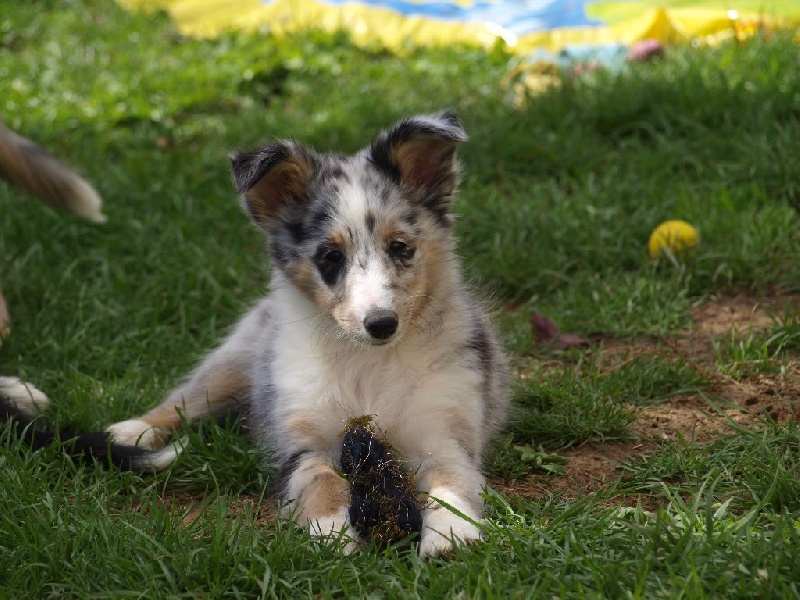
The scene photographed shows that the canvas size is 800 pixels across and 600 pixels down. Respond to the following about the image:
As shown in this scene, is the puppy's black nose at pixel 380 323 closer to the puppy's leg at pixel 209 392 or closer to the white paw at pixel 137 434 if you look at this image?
the puppy's leg at pixel 209 392

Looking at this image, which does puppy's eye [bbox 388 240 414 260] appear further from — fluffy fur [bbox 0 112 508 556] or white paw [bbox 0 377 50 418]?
white paw [bbox 0 377 50 418]

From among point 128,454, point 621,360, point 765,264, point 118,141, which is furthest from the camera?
point 118,141

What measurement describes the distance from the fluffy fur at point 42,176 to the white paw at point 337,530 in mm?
2870

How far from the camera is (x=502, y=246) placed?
223 inches

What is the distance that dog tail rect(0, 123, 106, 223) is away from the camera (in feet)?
18.1

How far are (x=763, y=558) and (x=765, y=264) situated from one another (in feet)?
8.99

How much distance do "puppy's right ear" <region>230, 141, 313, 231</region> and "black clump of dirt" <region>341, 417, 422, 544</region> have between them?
0.84 metres

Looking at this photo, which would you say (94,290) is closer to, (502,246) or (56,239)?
(56,239)

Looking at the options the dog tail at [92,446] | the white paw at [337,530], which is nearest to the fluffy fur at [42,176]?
the dog tail at [92,446]

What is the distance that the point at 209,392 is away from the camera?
14.5 ft

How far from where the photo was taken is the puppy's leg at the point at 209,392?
4219 mm

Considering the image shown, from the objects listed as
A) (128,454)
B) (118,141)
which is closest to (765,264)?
(128,454)

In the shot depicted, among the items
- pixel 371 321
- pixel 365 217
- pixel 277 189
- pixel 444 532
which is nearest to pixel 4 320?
pixel 277 189

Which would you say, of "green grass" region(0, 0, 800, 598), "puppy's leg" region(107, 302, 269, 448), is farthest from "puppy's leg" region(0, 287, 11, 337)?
"puppy's leg" region(107, 302, 269, 448)
